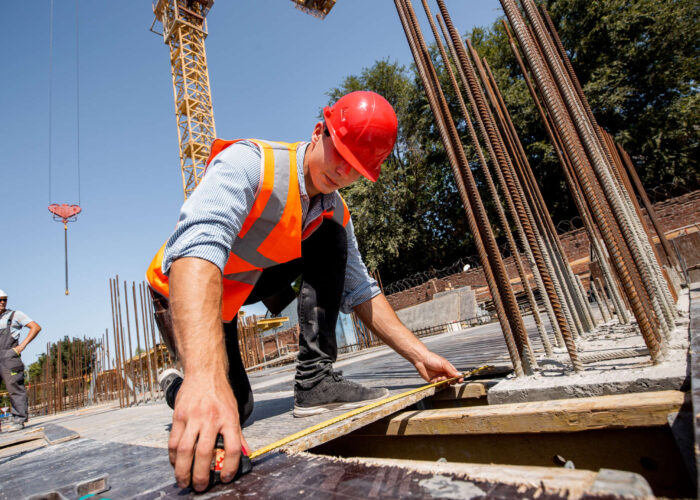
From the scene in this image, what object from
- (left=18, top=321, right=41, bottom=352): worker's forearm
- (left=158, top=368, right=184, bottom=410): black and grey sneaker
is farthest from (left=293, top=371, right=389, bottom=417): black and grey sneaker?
(left=18, top=321, right=41, bottom=352): worker's forearm

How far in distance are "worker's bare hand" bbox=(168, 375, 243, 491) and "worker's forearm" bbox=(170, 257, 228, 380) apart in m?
0.04

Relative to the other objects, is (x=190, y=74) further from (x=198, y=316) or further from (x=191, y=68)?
(x=198, y=316)

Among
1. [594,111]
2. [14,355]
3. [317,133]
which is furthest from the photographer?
[594,111]

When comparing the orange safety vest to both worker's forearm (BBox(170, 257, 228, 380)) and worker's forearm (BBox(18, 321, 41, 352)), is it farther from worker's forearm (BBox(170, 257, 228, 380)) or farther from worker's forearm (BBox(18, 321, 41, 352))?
worker's forearm (BBox(18, 321, 41, 352))

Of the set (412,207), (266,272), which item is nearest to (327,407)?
(266,272)

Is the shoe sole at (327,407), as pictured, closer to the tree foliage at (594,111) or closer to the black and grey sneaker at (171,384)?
the black and grey sneaker at (171,384)

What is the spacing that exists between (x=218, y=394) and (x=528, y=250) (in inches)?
60.7

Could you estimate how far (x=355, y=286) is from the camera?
2031 millimetres

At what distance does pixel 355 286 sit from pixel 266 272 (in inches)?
18.9

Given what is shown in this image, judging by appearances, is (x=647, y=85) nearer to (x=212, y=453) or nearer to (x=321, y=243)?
(x=321, y=243)

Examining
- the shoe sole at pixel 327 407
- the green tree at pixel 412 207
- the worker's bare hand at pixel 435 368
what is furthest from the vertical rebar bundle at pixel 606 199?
the green tree at pixel 412 207

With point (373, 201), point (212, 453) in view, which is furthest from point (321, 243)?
point (373, 201)

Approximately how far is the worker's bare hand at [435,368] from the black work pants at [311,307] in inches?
16.4

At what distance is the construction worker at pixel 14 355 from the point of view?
4449 millimetres
